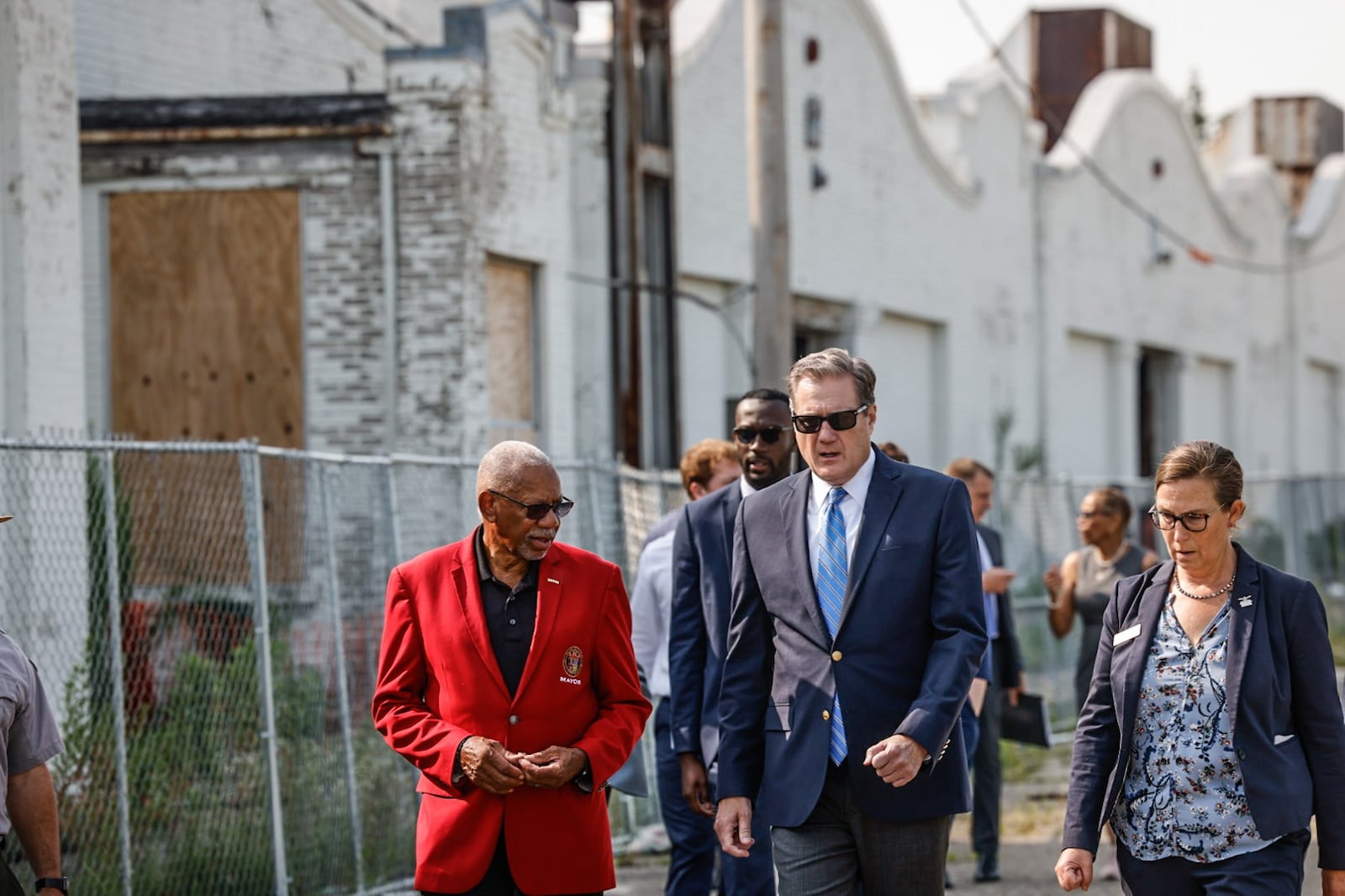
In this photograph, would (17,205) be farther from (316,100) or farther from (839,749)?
(839,749)

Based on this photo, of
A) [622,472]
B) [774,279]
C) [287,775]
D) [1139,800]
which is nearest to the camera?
[1139,800]

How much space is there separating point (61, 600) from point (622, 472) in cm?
325

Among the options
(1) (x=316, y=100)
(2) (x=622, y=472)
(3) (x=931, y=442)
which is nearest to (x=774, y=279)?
(2) (x=622, y=472)

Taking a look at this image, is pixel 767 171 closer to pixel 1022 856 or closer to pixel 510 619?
pixel 1022 856

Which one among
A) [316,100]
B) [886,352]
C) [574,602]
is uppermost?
[316,100]

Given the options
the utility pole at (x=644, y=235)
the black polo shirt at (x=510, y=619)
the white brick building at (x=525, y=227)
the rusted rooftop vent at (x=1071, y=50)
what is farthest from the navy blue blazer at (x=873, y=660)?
the rusted rooftop vent at (x=1071, y=50)

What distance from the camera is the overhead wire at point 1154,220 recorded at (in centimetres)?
2698

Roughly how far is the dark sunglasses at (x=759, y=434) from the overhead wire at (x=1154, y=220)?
1550 cm

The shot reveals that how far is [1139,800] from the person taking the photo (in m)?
5.42

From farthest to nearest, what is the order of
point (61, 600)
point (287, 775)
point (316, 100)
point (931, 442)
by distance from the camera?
point (931, 442) → point (316, 100) → point (61, 600) → point (287, 775)

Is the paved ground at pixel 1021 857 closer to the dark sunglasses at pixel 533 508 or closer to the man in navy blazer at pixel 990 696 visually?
the man in navy blazer at pixel 990 696

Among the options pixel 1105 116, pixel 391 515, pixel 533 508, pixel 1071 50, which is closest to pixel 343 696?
pixel 391 515

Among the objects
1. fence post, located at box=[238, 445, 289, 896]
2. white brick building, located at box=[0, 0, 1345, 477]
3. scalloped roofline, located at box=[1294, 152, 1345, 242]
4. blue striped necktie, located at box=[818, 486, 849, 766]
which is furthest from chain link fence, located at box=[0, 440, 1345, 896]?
scalloped roofline, located at box=[1294, 152, 1345, 242]

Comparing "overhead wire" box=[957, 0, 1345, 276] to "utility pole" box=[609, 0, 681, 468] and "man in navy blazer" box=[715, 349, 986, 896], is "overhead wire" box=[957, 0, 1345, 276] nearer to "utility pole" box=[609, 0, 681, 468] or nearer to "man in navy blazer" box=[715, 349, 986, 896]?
"utility pole" box=[609, 0, 681, 468]
